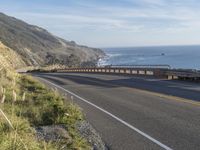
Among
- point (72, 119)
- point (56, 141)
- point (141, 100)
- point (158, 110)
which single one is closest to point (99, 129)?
point (72, 119)

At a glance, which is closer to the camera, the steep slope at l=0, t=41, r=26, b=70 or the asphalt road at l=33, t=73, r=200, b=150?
the asphalt road at l=33, t=73, r=200, b=150

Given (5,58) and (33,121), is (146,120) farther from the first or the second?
(5,58)

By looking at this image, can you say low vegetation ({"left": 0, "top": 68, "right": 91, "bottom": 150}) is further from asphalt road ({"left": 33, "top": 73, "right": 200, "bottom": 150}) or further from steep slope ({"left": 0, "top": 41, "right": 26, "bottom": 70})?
steep slope ({"left": 0, "top": 41, "right": 26, "bottom": 70})

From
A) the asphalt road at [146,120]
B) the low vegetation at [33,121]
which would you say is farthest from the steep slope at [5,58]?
the asphalt road at [146,120]

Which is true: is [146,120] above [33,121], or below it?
below

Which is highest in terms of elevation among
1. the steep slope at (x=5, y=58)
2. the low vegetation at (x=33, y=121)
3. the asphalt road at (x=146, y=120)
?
the steep slope at (x=5, y=58)

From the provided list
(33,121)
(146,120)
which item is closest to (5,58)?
(146,120)

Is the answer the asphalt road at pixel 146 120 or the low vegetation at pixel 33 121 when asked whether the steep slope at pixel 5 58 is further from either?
the asphalt road at pixel 146 120

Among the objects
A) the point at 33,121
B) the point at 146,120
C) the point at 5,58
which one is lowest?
the point at 146,120

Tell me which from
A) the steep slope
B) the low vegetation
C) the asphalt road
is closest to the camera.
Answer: the low vegetation

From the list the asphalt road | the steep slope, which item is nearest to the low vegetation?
the asphalt road

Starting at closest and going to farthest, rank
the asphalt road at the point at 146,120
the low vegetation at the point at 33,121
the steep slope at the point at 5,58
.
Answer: the low vegetation at the point at 33,121 < the asphalt road at the point at 146,120 < the steep slope at the point at 5,58

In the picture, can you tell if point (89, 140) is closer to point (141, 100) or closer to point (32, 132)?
point (32, 132)

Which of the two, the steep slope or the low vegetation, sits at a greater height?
the steep slope
